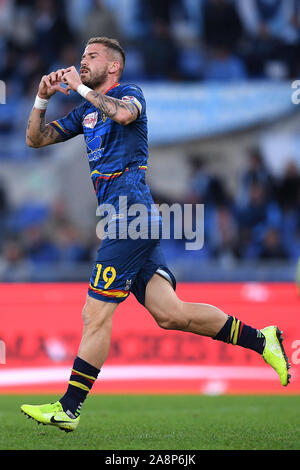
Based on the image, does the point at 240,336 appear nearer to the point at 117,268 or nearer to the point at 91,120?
the point at 117,268

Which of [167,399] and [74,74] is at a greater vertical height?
Result: [74,74]

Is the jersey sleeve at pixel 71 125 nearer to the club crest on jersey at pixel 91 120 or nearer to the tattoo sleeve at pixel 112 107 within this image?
the club crest on jersey at pixel 91 120

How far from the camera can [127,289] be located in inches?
214

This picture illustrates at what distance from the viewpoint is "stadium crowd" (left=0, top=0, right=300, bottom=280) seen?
44.8 feet

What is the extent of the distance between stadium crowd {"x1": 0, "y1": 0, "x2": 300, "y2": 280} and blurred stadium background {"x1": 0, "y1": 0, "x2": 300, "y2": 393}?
23 millimetres

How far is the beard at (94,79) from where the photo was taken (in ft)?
18.6

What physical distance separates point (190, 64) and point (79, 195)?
11.1 feet

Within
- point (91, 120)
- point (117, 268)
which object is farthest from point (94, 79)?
point (117, 268)

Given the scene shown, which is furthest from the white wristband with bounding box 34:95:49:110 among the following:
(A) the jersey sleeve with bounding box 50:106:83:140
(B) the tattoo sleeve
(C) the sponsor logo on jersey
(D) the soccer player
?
(B) the tattoo sleeve

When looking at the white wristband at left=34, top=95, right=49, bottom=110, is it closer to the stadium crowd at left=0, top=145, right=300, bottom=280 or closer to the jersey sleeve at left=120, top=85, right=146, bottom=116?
the jersey sleeve at left=120, top=85, right=146, bottom=116

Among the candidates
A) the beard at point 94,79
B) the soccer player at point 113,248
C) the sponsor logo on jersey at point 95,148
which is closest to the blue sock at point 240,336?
the soccer player at point 113,248
